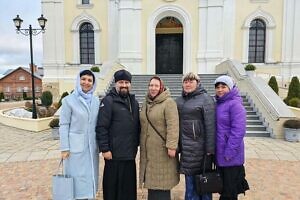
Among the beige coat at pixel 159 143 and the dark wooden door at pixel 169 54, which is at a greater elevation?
the dark wooden door at pixel 169 54

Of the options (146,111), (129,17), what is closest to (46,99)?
(129,17)

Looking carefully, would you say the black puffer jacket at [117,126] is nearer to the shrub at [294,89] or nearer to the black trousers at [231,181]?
the black trousers at [231,181]

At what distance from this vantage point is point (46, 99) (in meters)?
17.4

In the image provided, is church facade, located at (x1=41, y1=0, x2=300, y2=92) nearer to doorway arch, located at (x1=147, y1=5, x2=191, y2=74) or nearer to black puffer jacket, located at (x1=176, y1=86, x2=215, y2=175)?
doorway arch, located at (x1=147, y1=5, x2=191, y2=74)

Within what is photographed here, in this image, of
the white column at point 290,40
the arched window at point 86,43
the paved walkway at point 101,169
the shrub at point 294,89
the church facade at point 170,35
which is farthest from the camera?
the arched window at point 86,43

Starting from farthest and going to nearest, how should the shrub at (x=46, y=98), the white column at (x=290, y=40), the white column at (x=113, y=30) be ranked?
the white column at (x=113, y=30) < the white column at (x=290, y=40) < the shrub at (x=46, y=98)

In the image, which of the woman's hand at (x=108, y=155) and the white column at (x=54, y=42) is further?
the white column at (x=54, y=42)

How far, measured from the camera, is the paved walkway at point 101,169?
4824mm

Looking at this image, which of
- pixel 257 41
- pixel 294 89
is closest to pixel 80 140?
pixel 294 89

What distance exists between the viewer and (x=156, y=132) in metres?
3.44

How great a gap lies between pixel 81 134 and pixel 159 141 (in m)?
0.96

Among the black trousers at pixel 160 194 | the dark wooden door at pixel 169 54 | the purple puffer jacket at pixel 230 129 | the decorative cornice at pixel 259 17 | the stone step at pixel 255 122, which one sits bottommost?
the black trousers at pixel 160 194

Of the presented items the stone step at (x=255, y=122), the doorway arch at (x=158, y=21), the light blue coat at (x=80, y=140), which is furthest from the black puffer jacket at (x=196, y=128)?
the doorway arch at (x=158, y=21)

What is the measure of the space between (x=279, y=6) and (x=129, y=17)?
9.90 m
